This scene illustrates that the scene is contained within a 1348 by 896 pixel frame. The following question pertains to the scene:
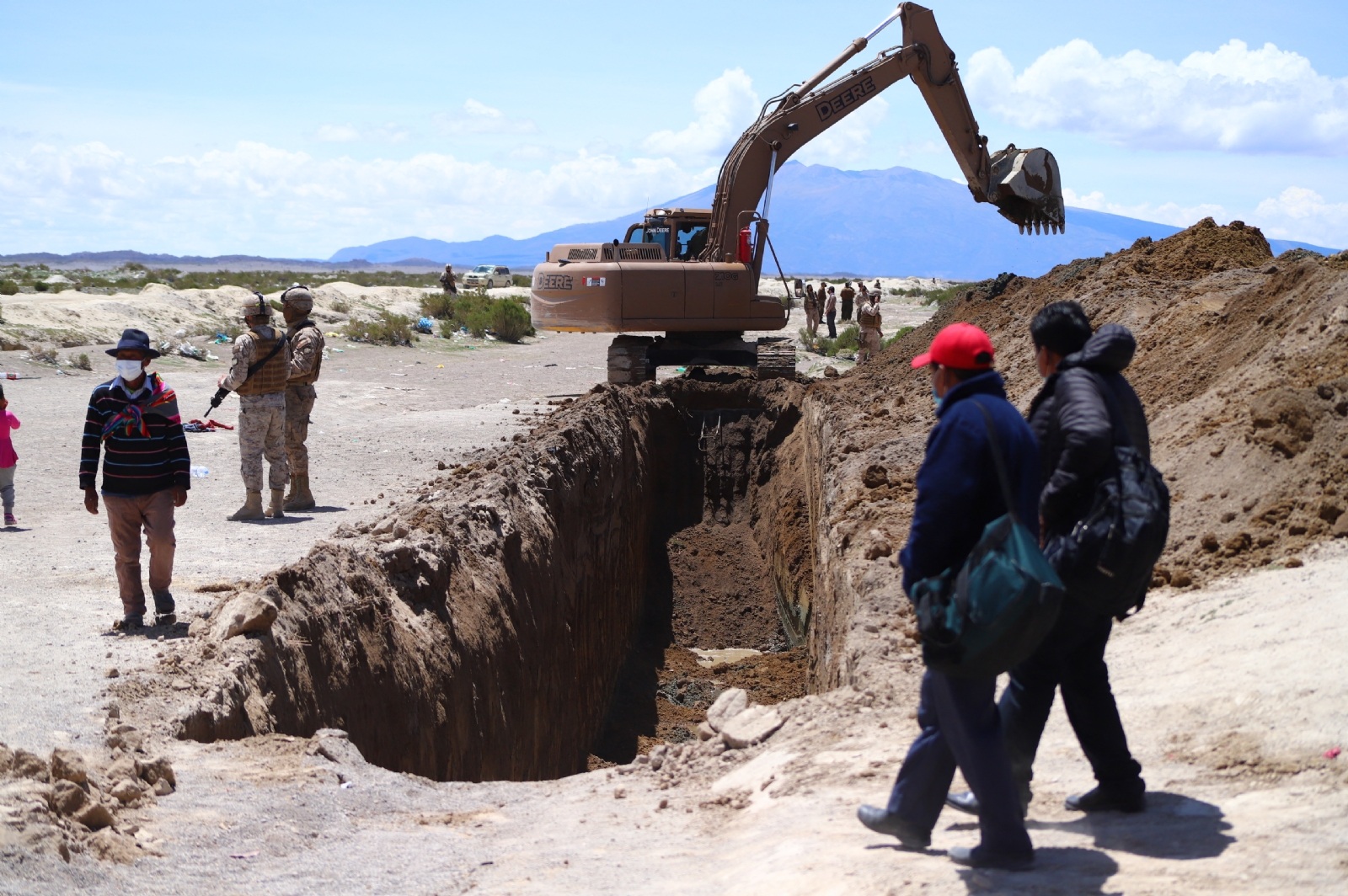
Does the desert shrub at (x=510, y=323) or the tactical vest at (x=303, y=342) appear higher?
the desert shrub at (x=510, y=323)

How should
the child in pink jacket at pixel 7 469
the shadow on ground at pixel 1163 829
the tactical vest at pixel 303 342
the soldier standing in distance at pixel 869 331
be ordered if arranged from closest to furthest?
the shadow on ground at pixel 1163 829
the child in pink jacket at pixel 7 469
the tactical vest at pixel 303 342
the soldier standing in distance at pixel 869 331

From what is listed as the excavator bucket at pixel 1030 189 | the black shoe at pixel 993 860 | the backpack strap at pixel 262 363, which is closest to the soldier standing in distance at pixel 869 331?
the excavator bucket at pixel 1030 189

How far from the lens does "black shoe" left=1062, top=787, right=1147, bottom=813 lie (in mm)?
4090

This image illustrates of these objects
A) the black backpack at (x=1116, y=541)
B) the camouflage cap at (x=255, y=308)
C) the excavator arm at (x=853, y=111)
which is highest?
the excavator arm at (x=853, y=111)

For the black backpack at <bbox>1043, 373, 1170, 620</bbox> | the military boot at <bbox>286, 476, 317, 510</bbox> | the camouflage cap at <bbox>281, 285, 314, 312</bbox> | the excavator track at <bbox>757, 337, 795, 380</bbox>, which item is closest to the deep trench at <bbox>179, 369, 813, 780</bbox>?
the excavator track at <bbox>757, 337, 795, 380</bbox>

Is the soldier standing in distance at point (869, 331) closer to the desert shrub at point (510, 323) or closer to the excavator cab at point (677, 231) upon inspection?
the excavator cab at point (677, 231)

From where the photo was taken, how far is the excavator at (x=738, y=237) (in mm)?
17734

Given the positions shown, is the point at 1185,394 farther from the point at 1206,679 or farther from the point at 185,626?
the point at 185,626

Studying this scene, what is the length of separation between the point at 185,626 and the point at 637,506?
9.28 metres

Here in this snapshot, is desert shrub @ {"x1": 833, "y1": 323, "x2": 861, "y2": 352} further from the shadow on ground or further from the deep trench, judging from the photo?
the shadow on ground

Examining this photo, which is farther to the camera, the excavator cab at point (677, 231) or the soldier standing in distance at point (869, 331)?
the soldier standing in distance at point (869, 331)

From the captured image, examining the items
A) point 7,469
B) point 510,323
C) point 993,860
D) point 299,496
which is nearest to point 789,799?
point 993,860

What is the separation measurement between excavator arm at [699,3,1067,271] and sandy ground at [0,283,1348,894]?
12351mm

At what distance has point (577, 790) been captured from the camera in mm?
5488
